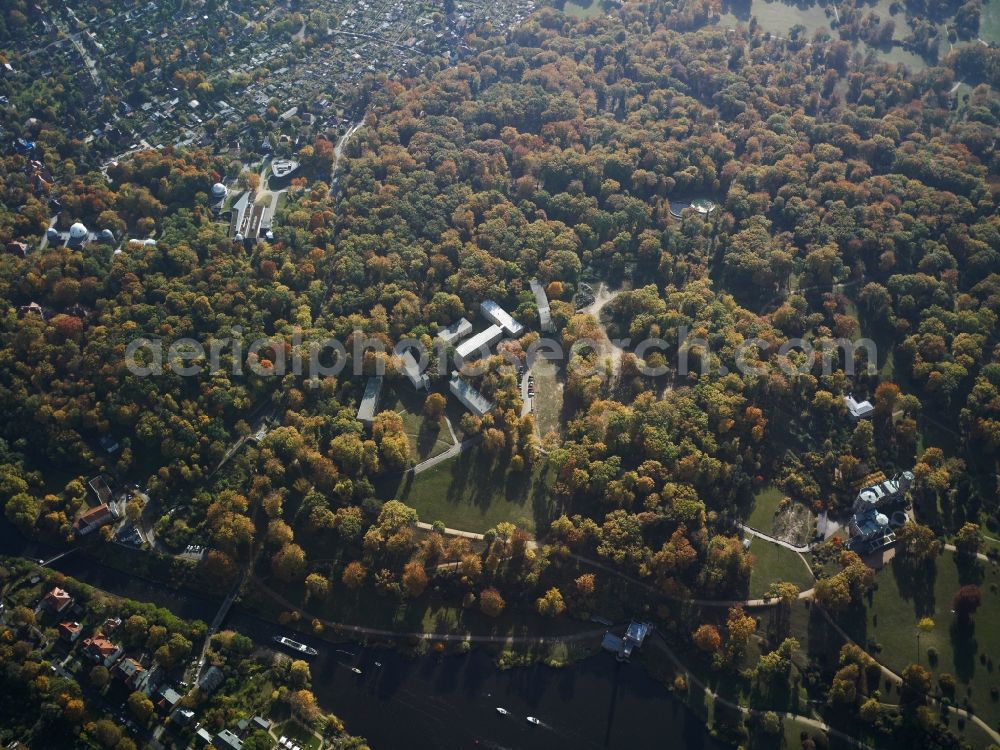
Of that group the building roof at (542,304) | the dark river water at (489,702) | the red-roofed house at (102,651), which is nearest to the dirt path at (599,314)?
the building roof at (542,304)

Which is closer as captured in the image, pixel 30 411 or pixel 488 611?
pixel 488 611

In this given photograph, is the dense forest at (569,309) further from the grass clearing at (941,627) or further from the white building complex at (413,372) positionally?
the grass clearing at (941,627)

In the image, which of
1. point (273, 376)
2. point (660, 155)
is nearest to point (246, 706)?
point (273, 376)

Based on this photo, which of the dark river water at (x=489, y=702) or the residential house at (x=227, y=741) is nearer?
the residential house at (x=227, y=741)

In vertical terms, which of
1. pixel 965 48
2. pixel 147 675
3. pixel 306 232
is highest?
pixel 965 48

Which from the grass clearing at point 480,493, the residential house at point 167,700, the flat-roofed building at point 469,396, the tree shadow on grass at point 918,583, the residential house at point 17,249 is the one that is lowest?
the residential house at point 167,700

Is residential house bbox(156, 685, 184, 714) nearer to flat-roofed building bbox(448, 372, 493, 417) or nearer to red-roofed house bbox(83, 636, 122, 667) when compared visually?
red-roofed house bbox(83, 636, 122, 667)

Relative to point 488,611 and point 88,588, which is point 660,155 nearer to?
point 488,611

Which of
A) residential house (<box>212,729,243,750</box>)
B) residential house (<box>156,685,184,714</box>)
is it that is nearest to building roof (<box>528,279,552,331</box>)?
residential house (<box>212,729,243,750</box>)
